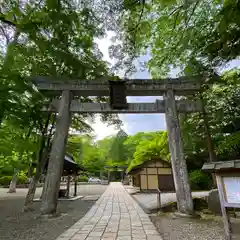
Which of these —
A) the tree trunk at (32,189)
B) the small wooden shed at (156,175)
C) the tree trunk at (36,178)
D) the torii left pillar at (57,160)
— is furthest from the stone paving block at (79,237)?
the small wooden shed at (156,175)

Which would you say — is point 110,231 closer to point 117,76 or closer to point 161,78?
point 117,76

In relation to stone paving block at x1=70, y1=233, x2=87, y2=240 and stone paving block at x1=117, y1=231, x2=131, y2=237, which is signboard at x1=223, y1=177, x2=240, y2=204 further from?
stone paving block at x1=70, y1=233, x2=87, y2=240

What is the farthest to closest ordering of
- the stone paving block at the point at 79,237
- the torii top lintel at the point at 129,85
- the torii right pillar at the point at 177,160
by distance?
the torii top lintel at the point at 129,85 → the torii right pillar at the point at 177,160 → the stone paving block at the point at 79,237

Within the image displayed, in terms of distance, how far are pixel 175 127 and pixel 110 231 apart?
12.8 feet

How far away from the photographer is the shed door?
18922mm

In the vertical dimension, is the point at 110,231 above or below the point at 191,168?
below

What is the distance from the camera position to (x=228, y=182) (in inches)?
153

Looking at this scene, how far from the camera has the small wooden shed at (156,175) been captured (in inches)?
746

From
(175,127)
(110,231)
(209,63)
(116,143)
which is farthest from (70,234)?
(116,143)

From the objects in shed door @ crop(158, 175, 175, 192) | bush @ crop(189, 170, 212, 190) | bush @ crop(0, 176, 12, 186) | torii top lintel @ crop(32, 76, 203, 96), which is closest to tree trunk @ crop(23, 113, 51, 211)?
torii top lintel @ crop(32, 76, 203, 96)

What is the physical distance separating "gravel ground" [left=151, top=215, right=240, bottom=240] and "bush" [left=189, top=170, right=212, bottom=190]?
1016 cm

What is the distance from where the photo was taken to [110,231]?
4680 millimetres

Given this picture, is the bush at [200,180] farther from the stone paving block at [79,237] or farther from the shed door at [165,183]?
the stone paving block at [79,237]

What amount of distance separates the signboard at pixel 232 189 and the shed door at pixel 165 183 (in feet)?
51.7
